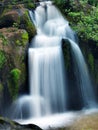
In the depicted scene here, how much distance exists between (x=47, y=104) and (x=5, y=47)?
2.35 m

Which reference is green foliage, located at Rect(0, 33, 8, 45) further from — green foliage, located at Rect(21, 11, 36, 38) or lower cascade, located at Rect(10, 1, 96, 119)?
green foliage, located at Rect(21, 11, 36, 38)

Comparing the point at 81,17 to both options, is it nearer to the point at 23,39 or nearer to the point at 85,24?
the point at 85,24

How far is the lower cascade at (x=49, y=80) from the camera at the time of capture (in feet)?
34.6

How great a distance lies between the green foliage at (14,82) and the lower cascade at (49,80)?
29 cm

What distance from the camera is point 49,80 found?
1113 centimetres

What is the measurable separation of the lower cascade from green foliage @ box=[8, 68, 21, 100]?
29cm

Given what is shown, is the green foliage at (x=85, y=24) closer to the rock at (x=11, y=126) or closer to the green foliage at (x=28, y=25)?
the green foliage at (x=28, y=25)

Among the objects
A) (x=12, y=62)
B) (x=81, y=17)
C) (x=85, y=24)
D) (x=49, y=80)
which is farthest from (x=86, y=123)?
(x=81, y=17)

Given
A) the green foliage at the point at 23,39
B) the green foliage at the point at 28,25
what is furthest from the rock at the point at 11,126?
the green foliage at the point at 28,25

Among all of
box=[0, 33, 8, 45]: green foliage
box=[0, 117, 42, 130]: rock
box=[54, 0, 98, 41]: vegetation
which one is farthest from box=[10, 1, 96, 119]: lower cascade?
box=[0, 117, 42, 130]: rock

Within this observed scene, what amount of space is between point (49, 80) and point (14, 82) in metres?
1.36

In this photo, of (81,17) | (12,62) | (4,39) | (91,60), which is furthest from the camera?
(81,17)

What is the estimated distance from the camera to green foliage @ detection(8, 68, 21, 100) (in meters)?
10.3

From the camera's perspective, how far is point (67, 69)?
455 inches
